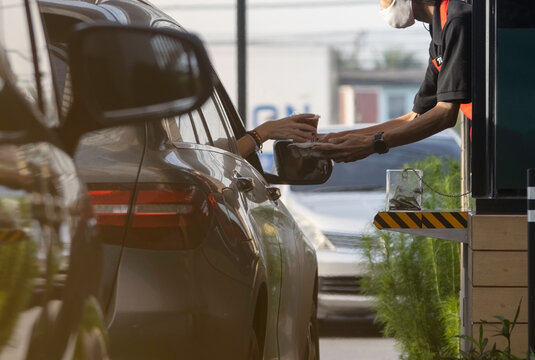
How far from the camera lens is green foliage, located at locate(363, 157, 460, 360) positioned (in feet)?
28.1

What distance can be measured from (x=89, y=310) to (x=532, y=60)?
4.37 metres

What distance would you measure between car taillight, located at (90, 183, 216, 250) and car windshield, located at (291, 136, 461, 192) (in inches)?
350

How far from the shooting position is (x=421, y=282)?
8.78m

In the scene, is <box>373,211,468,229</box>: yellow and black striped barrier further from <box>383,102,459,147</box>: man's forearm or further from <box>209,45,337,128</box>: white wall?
<box>209,45,337,128</box>: white wall

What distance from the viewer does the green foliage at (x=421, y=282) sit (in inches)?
337

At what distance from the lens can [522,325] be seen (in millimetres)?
6383

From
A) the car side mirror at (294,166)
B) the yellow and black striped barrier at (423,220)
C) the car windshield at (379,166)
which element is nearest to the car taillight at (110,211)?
the car side mirror at (294,166)

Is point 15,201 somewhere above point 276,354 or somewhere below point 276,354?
above

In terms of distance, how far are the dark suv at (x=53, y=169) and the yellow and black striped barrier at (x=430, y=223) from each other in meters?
4.10

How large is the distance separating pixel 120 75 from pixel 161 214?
44.2 inches

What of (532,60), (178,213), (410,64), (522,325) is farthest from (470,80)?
(410,64)

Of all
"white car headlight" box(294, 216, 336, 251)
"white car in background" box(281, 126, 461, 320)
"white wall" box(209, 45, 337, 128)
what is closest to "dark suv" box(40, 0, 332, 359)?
"white car in background" box(281, 126, 461, 320)

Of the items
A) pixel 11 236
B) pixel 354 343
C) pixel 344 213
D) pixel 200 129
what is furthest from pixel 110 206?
pixel 344 213

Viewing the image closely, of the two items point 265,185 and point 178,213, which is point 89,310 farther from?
point 265,185
